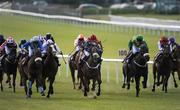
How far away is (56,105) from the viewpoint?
2073 cm

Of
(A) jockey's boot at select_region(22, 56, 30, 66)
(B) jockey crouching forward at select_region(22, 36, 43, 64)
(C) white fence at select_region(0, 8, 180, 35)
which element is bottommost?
(C) white fence at select_region(0, 8, 180, 35)

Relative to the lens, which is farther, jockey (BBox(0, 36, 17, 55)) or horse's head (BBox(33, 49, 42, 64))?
jockey (BBox(0, 36, 17, 55))

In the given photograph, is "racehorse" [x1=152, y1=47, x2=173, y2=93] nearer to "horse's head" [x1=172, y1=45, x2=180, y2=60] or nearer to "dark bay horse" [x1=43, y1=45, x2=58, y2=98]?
"horse's head" [x1=172, y1=45, x2=180, y2=60]

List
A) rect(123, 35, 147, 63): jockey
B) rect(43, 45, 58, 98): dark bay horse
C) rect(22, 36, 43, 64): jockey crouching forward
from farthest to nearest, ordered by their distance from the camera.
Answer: rect(123, 35, 147, 63): jockey
rect(43, 45, 58, 98): dark bay horse
rect(22, 36, 43, 64): jockey crouching forward

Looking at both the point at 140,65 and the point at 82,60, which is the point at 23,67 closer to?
the point at 82,60

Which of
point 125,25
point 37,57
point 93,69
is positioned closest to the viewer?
point 37,57

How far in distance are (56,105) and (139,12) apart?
55894 millimetres

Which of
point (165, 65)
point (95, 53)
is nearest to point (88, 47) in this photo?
point (95, 53)

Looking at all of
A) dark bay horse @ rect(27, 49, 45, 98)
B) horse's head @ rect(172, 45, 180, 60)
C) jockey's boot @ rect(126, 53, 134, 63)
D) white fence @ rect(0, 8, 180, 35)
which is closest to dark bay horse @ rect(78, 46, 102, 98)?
dark bay horse @ rect(27, 49, 45, 98)

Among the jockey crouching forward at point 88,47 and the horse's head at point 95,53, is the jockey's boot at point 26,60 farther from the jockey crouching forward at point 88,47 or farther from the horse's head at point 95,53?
the horse's head at point 95,53

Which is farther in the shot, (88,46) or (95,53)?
(88,46)

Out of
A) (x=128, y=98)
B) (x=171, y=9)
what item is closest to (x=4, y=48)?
(x=128, y=98)

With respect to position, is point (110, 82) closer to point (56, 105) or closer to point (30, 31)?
point (56, 105)

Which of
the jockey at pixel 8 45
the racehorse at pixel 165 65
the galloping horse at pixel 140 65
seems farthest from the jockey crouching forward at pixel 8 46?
the racehorse at pixel 165 65
